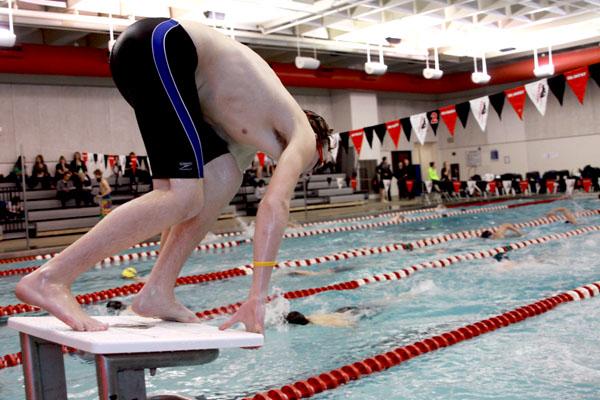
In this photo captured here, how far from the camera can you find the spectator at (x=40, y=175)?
14459 mm

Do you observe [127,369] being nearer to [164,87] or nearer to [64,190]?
[164,87]

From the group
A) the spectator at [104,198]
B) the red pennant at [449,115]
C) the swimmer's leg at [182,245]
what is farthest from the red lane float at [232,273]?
the spectator at [104,198]

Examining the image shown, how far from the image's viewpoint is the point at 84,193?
1436 cm

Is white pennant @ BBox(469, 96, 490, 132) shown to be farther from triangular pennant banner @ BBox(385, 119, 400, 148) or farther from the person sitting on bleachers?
the person sitting on bleachers

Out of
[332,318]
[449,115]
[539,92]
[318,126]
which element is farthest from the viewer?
[449,115]

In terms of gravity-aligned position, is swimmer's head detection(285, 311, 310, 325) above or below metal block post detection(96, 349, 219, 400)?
below

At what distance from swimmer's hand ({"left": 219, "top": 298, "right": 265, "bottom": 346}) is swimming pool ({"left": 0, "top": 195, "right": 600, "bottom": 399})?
90 centimetres

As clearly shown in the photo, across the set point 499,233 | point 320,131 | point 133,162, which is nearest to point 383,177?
point 133,162

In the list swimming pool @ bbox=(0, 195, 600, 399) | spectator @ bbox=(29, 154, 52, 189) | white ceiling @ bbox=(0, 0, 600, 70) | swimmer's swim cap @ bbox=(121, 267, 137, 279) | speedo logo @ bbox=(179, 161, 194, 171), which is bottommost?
swimming pool @ bbox=(0, 195, 600, 399)

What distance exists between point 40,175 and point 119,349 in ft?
46.3

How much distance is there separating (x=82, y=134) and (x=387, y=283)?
42.6 feet

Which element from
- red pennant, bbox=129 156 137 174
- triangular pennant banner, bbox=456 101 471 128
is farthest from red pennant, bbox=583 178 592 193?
red pennant, bbox=129 156 137 174

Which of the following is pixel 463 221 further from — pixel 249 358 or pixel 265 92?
pixel 265 92

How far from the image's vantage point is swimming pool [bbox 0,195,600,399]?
113 inches
